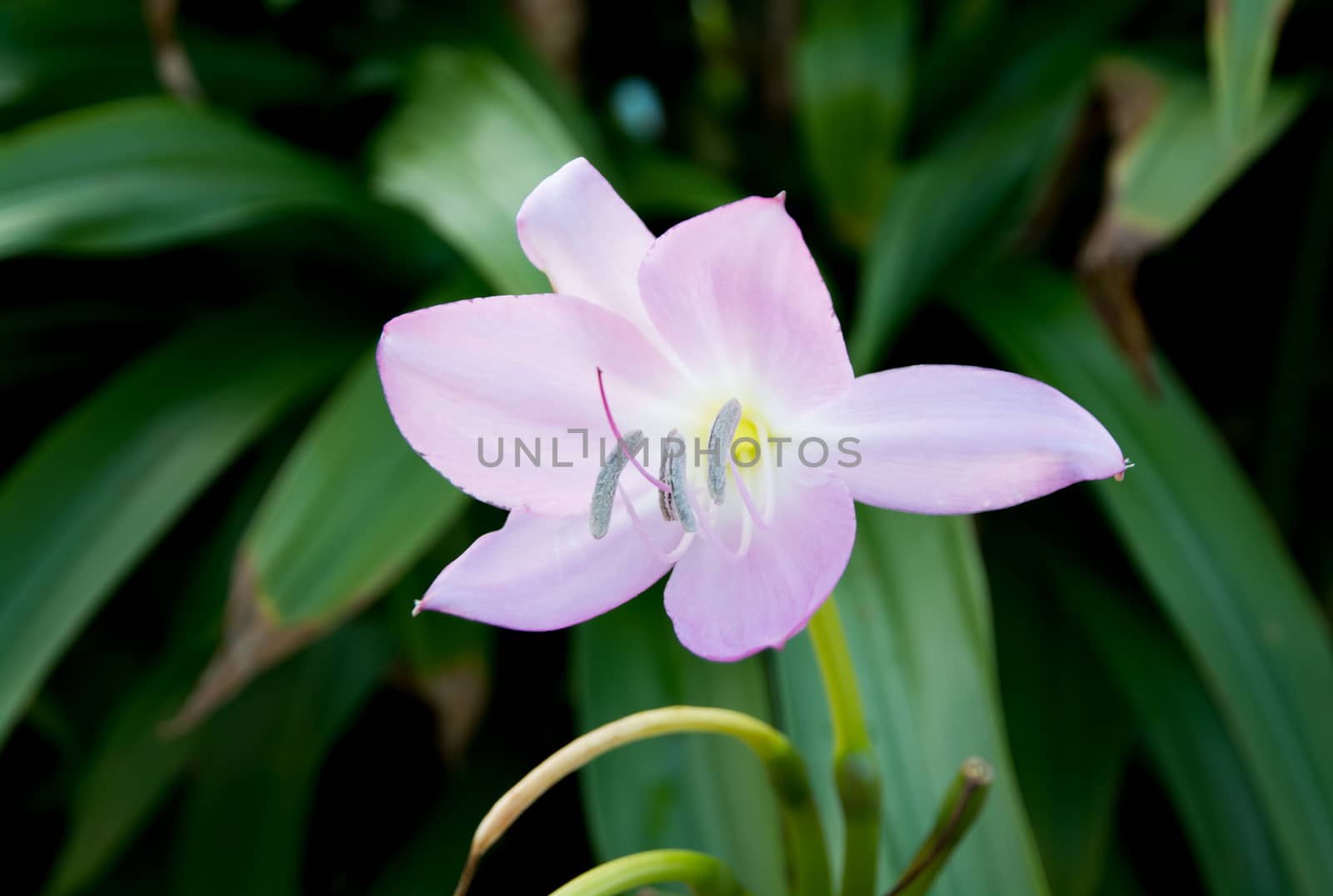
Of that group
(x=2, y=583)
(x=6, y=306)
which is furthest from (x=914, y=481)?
(x=6, y=306)

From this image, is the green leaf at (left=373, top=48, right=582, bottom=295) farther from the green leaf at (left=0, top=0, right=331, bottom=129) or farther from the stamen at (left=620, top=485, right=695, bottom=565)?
the stamen at (left=620, top=485, right=695, bottom=565)

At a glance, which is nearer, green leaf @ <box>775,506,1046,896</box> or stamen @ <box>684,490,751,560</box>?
stamen @ <box>684,490,751,560</box>

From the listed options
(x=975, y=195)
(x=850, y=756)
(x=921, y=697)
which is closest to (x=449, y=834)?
(x=921, y=697)

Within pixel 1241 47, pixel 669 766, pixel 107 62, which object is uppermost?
pixel 107 62

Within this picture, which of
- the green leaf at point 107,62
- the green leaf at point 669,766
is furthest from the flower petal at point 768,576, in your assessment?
the green leaf at point 107,62

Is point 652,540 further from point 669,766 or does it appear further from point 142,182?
point 142,182

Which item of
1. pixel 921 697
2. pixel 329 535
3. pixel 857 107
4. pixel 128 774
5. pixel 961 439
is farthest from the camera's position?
pixel 857 107

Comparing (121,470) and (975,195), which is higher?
(975,195)

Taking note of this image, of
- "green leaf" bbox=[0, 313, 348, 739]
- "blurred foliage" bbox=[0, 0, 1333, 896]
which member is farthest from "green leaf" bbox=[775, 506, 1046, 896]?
"green leaf" bbox=[0, 313, 348, 739]
